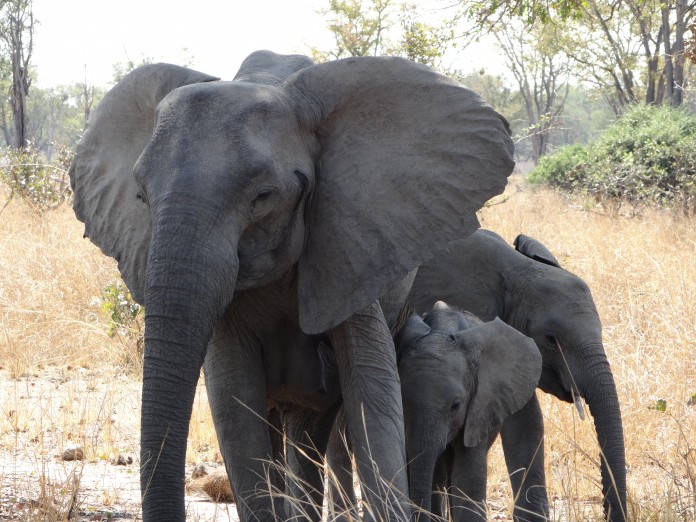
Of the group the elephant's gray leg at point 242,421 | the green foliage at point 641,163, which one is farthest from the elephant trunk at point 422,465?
the green foliage at point 641,163

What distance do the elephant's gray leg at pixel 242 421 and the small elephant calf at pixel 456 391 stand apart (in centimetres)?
56

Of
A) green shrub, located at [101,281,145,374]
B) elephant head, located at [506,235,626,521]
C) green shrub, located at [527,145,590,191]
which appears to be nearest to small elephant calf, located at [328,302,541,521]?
elephant head, located at [506,235,626,521]

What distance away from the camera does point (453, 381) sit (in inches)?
158

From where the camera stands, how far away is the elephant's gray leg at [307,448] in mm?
4281

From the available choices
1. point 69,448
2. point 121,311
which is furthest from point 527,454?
point 121,311

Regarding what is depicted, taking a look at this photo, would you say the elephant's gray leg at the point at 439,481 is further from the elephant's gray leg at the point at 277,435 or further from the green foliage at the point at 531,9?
the green foliage at the point at 531,9

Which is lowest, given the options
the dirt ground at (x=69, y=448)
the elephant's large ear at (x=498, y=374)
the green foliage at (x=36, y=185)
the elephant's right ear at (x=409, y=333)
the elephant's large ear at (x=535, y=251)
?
the dirt ground at (x=69, y=448)

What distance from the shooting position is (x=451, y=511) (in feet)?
14.1

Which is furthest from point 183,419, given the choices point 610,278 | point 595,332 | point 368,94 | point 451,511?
point 610,278

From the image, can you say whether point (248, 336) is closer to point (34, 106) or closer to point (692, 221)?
point (692, 221)

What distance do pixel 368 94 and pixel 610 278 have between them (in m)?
6.30

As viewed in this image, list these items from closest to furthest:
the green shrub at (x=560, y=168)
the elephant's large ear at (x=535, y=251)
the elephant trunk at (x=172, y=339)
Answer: the elephant trunk at (x=172, y=339) < the elephant's large ear at (x=535, y=251) < the green shrub at (x=560, y=168)

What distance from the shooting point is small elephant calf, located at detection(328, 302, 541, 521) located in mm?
3924

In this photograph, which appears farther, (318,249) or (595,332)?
(595,332)
